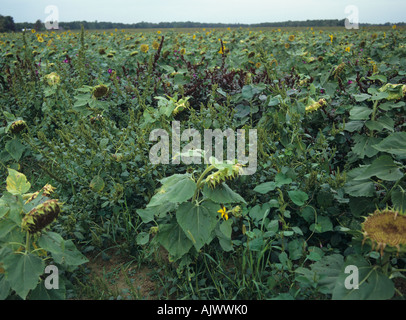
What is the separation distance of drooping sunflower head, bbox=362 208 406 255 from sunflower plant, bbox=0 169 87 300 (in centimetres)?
131

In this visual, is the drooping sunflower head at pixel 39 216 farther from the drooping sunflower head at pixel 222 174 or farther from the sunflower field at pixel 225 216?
the drooping sunflower head at pixel 222 174

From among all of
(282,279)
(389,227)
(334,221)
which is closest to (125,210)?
(282,279)

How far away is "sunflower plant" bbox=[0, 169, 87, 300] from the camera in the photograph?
1380 mm

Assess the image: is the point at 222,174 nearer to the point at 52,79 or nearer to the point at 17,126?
the point at 17,126

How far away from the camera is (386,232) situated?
47.6 inches

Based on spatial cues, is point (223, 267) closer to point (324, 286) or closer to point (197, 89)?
point (324, 286)

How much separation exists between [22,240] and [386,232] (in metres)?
1.56
